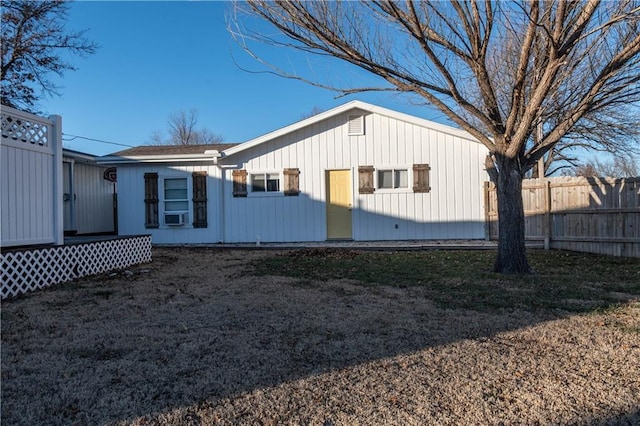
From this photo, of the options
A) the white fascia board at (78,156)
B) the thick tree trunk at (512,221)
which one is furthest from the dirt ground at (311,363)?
the white fascia board at (78,156)

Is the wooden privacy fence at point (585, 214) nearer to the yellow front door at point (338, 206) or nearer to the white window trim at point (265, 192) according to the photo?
the yellow front door at point (338, 206)

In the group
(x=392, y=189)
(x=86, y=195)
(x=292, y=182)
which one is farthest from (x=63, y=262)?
A: (x=86, y=195)

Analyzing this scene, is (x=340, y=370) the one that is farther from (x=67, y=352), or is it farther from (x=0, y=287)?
(x=0, y=287)

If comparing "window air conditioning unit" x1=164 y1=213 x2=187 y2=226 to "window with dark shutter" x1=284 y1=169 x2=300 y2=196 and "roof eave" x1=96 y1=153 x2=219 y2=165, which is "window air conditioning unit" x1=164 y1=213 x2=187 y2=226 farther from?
"window with dark shutter" x1=284 y1=169 x2=300 y2=196

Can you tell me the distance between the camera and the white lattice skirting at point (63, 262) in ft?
17.4

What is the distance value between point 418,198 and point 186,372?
952cm

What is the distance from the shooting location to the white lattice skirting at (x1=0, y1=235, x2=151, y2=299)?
5316 millimetres

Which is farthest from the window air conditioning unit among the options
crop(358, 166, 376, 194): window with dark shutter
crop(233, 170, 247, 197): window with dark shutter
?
crop(358, 166, 376, 194): window with dark shutter

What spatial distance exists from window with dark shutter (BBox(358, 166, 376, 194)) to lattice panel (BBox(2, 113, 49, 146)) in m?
7.43

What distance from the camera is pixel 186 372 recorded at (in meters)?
2.81

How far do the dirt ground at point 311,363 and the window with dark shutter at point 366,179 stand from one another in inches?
264

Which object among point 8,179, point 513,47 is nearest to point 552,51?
point 513,47

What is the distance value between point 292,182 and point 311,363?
29.7ft

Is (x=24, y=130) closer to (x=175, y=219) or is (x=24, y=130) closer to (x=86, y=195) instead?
(x=175, y=219)
